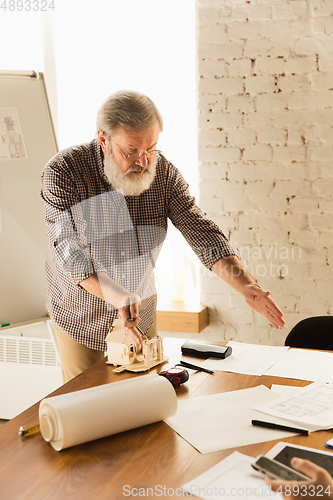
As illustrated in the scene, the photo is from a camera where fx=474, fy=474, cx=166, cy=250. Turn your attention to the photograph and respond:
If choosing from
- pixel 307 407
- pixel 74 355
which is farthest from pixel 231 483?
pixel 74 355

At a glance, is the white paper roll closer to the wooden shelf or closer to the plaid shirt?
the plaid shirt

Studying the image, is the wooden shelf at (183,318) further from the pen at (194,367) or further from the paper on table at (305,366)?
the pen at (194,367)

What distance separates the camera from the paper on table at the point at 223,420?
3.44 ft

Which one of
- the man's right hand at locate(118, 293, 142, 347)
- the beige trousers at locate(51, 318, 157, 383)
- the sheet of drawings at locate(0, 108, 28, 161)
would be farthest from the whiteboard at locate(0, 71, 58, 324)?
the man's right hand at locate(118, 293, 142, 347)

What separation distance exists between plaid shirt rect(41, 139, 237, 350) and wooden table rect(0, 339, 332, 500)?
0.61 m

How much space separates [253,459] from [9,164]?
187cm

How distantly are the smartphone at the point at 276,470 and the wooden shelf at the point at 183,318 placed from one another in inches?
69.4

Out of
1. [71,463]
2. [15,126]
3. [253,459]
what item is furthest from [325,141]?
[71,463]

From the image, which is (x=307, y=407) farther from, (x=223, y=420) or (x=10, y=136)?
(x=10, y=136)

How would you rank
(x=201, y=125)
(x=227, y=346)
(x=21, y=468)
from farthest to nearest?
(x=201, y=125) → (x=227, y=346) → (x=21, y=468)

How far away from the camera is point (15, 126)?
2.34m

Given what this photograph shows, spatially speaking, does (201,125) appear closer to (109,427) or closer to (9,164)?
(9,164)

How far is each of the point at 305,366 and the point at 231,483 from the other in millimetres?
700

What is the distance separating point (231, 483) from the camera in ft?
2.91
